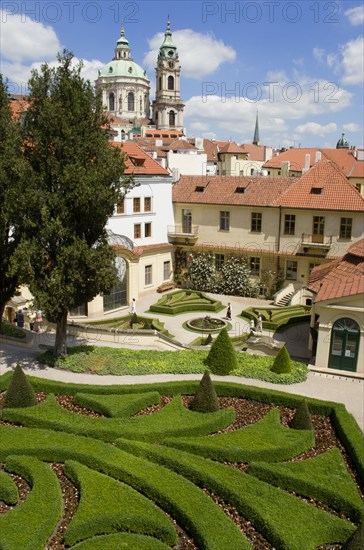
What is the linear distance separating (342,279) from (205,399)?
11.5 metres

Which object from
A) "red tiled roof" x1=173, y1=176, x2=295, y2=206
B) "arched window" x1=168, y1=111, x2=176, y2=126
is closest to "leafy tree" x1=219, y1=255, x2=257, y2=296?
"red tiled roof" x1=173, y1=176, x2=295, y2=206

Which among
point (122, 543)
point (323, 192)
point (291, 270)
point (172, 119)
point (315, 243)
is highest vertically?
point (172, 119)

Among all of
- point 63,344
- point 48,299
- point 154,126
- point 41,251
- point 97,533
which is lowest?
point 97,533

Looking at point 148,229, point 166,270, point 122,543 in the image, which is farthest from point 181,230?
point 122,543

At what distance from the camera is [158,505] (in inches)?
508

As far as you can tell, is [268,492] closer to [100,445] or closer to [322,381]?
[100,445]

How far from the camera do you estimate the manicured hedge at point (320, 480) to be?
42.6ft

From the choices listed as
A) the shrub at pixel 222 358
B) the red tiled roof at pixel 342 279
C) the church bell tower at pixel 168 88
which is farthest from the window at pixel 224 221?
the church bell tower at pixel 168 88

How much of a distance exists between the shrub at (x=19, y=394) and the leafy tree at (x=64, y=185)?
340cm

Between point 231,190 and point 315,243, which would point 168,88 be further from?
point 315,243

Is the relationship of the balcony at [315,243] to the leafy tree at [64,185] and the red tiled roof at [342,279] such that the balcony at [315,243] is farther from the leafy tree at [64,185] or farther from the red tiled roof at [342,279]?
the leafy tree at [64,185]

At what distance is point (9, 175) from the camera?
787 inches

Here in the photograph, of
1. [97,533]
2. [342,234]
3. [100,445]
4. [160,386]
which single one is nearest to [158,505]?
[97,533]

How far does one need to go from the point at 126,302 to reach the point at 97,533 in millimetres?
25077
